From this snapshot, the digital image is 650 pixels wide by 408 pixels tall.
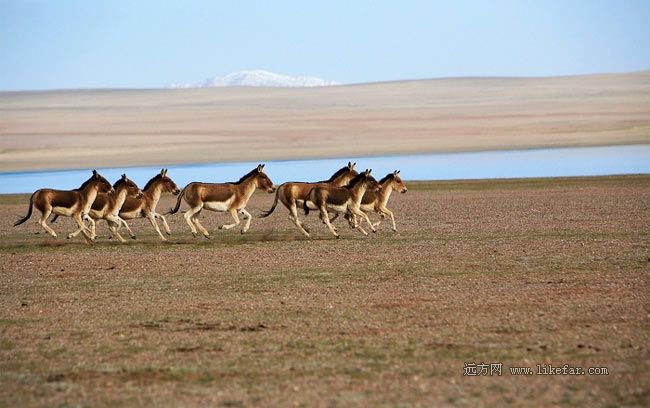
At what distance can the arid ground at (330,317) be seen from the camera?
457 inches

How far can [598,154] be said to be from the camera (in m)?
74.6

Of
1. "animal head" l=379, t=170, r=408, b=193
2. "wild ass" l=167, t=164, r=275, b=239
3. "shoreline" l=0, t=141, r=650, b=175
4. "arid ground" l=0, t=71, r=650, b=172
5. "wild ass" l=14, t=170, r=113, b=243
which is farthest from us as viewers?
"arid ground" l=0, t=71, r=650, b=172

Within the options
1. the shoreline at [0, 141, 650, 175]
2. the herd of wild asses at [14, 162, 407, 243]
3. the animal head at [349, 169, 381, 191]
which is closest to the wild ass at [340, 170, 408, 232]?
the herd of wild asses at [14, 162, 407, 243]

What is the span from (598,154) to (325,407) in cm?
6615

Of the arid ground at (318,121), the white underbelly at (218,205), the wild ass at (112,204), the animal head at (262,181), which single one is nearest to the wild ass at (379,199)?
the animal head at (262,181)

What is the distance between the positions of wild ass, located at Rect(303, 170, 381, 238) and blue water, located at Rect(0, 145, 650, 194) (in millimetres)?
24657

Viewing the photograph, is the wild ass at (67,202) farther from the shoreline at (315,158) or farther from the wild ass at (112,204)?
the shoreline at (315,158)

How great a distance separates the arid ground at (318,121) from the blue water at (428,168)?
6.55m

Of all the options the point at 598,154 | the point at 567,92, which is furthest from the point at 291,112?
the point at 598,154

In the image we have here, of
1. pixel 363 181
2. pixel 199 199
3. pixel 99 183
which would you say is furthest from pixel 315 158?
pixel 99 183

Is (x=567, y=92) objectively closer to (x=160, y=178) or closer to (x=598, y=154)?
(x=598, y=154)

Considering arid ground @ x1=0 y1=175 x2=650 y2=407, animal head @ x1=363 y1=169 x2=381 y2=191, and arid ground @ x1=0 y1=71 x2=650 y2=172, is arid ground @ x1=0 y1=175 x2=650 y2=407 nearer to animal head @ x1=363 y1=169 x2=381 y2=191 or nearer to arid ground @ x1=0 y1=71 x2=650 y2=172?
animal head @ x1=363 y1=169 x2=381 y2=191

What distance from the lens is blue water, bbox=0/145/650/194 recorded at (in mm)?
57094

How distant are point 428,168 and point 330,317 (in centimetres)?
5107
